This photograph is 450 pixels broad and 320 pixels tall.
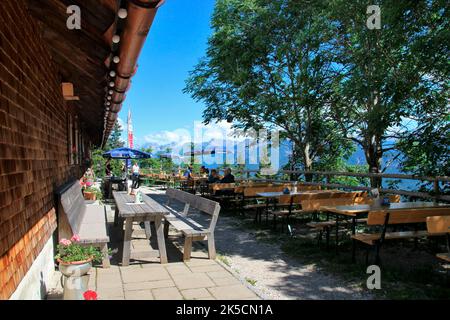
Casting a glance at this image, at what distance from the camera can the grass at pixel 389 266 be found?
4168 mm

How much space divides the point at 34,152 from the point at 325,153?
41.3ft

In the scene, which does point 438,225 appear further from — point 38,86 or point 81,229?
point 38,86

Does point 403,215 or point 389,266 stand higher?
point 403,215

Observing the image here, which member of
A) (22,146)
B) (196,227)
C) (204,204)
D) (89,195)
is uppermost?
(22,146)

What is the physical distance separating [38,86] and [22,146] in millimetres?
1291

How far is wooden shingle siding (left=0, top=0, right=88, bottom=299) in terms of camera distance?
266 centimetres

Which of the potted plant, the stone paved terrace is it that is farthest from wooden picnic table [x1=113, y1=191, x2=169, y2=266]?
the potted plant

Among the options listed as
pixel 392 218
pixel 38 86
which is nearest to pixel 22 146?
pixel 38 86

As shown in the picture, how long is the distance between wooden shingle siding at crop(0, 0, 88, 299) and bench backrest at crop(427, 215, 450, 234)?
401cm

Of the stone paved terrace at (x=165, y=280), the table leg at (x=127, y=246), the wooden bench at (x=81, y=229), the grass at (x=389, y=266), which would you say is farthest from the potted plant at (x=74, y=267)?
the grass at (x=389, y=266)

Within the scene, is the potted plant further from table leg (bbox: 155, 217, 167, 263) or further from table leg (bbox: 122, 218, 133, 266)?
table leg (bbox: 155, 217, 167, 263)

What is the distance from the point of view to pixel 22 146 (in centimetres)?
324

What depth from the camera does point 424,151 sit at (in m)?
6.05
